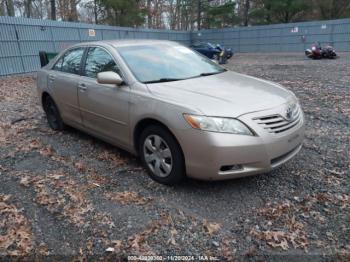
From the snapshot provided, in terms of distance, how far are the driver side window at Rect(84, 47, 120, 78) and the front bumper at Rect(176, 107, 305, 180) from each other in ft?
4.99

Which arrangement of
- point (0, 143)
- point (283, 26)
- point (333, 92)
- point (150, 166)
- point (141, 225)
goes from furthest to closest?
point (283, 26) < point (333, 92) < point (0, 143) < point (150, 166) < point (141, 225)

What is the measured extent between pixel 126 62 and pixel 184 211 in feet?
6.30

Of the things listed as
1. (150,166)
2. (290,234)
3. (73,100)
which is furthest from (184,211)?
(73,100)

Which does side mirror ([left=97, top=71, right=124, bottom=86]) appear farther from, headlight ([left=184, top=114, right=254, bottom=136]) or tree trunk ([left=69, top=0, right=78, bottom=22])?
tree trunk ([left=69, top=0, right=78, bottom=22])

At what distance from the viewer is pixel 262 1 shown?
34625mm

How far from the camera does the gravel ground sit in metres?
2.49

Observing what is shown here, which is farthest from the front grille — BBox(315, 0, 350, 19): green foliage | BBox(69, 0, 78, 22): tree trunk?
BBox(69, 0, 78, 22): tree trunk

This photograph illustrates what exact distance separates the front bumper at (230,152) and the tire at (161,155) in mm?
139

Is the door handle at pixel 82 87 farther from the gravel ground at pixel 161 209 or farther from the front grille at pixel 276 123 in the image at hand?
the front grille at pixel 276 123

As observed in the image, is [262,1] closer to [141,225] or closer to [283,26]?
[283,26]

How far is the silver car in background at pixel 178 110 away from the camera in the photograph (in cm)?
285

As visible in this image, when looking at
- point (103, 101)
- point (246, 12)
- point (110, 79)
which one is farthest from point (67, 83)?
point (246, 12)

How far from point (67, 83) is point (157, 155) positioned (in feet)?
6.91

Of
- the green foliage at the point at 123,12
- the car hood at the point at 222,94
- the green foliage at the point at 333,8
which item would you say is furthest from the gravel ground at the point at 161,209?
the green foliage at the point at 333,8
